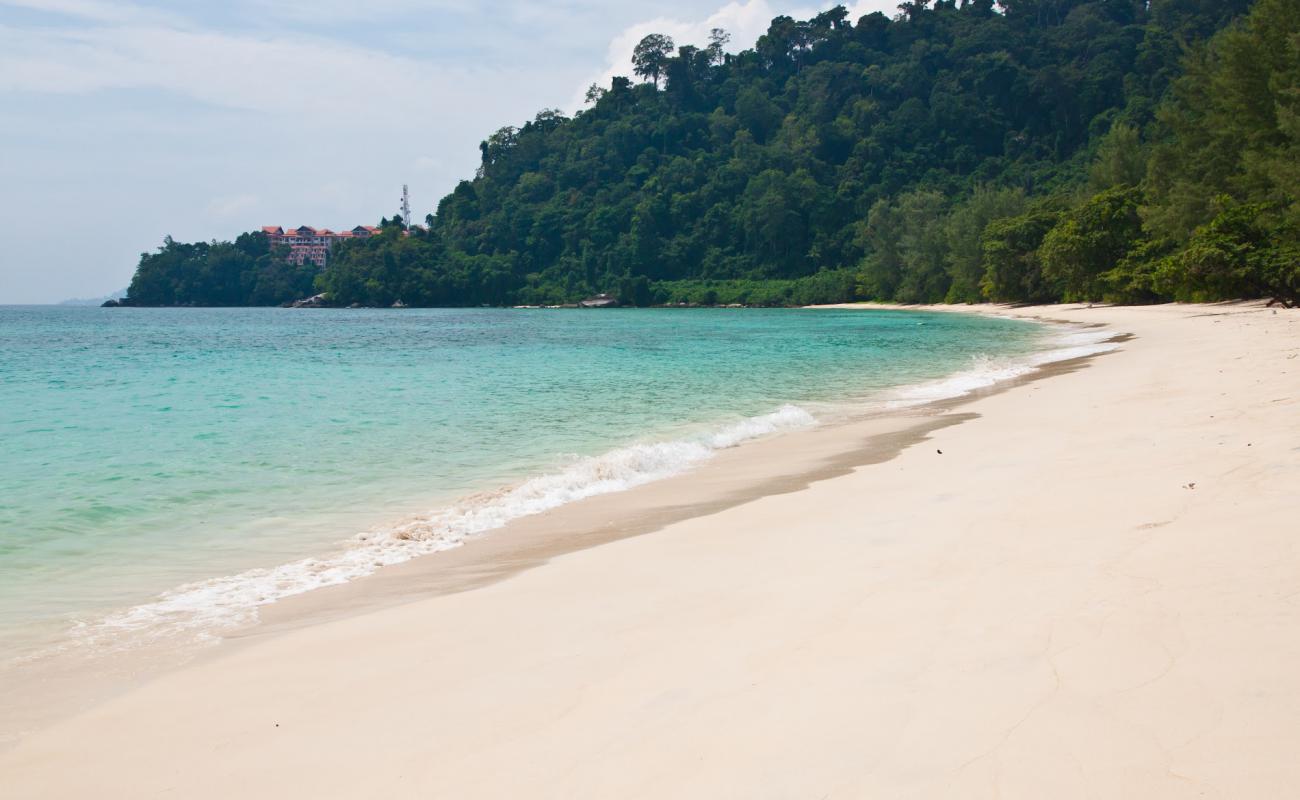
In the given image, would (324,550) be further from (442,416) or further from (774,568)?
(442,416)

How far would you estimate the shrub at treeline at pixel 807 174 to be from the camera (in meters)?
106

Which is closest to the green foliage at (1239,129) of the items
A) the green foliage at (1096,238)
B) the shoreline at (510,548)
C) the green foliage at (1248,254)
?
the green foliage at (1248,254)

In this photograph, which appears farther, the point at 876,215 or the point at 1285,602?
the point at 876,215

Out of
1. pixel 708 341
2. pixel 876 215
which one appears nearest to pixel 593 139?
pixel 876 215

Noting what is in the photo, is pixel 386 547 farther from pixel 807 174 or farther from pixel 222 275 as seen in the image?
pixel 222 275

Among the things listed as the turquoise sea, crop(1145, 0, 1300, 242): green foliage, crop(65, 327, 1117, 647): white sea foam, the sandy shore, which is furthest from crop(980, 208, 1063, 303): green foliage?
the sandy shore

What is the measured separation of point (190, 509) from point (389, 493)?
2366mm

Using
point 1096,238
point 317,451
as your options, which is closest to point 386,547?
point 317,451

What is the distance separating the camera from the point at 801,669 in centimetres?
434

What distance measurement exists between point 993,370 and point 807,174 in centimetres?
13036

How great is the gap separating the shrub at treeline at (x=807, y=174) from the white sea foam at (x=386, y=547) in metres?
66.5

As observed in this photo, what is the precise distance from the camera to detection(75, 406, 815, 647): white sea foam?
649 centimetres

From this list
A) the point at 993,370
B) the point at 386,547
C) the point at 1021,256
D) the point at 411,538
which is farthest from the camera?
the point at 1021,256

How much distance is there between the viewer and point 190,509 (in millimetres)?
10828
